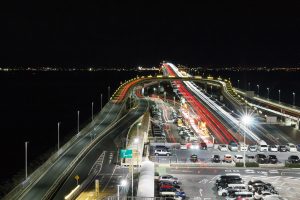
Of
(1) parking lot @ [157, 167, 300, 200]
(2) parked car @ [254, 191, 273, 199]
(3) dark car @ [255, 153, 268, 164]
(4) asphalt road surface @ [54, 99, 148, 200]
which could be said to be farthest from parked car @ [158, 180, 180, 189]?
(3) dark car @ [255, 153, 268, 164]

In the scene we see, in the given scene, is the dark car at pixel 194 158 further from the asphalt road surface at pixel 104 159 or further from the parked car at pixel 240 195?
the parked car at pixel 240 195

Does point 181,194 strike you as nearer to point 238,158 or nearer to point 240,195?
point 240,195

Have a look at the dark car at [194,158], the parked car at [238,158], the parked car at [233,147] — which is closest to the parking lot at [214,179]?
the dark car at [194,158]

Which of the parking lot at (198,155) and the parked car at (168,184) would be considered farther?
the parking lot at (198,155)

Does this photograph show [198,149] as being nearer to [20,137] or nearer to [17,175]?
[17,175]

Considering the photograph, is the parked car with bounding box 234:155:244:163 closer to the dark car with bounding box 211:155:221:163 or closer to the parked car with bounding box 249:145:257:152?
the dark car with bounding box 211:155:221:163

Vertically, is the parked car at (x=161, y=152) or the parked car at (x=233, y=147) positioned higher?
the parked car at (x=233, y=147)

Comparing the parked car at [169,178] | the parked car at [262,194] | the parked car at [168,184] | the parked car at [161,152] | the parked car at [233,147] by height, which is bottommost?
the parked car at [262,194]

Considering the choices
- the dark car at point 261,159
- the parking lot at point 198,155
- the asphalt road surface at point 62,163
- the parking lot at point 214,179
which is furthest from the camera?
the parking lot at point 198,155

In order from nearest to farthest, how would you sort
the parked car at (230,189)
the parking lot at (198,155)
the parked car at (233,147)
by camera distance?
the parked car at (230,189), the parking lot at (198,155), the parked car at (233,147)
